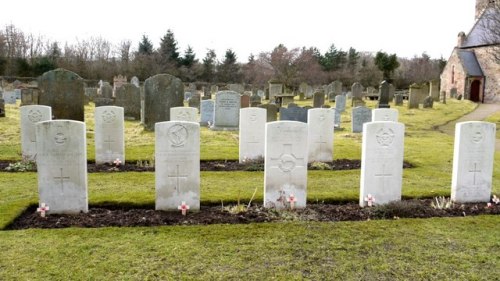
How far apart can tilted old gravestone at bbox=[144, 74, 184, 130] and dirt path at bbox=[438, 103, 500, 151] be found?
1135 cm

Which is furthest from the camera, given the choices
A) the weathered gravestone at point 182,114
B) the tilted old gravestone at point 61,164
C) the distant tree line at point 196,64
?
the distant tree line at point 196,64

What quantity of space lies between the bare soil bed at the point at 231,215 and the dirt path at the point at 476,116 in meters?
10.2

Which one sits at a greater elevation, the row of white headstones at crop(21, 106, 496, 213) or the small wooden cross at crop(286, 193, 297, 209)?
the row of white headstones at crop(21, 106, 496, 213)

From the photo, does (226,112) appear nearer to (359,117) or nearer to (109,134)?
(359,117)

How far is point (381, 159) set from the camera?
6738mm

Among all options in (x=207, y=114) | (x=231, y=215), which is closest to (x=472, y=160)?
(x=231, y=215)

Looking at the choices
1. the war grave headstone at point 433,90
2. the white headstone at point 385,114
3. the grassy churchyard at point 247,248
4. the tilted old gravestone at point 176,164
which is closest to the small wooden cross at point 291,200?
the grassy churchyard at point 247,248

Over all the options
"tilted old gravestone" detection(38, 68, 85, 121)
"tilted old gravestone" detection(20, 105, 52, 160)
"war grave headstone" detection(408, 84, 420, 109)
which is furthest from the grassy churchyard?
"war grave headstone" detection(408, 84, 420, 109)

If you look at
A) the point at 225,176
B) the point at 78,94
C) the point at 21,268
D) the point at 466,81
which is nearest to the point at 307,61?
the point at 466,81

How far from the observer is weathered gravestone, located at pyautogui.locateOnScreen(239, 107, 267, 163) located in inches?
420

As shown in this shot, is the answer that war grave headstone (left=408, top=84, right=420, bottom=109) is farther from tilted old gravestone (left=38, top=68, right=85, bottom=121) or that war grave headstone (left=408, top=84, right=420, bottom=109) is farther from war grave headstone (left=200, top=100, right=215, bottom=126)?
tilted old gravestone (left=38, top=68, right=85, bottom=121)

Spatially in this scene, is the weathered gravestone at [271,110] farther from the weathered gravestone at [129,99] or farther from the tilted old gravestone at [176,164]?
the tilted old gravestone at [176,164]

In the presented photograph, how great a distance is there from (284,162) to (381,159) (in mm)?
1521

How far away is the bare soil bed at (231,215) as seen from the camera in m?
5.91
